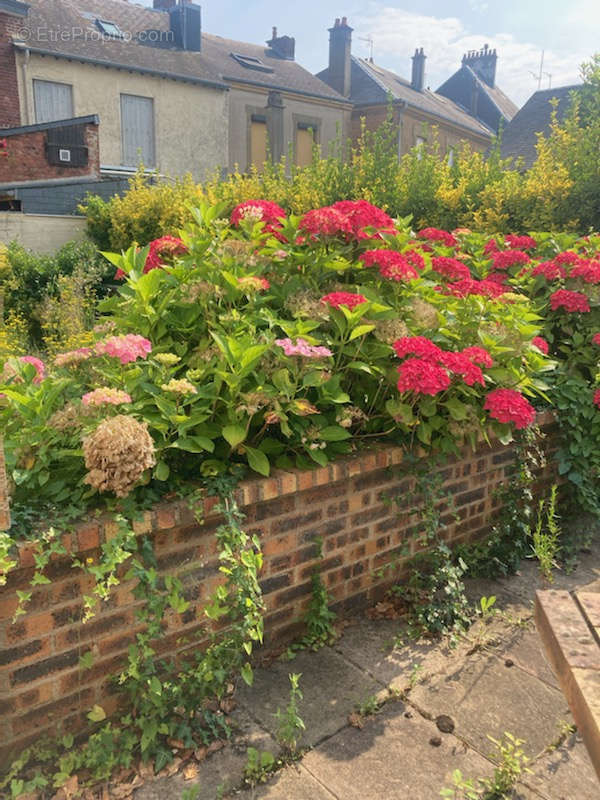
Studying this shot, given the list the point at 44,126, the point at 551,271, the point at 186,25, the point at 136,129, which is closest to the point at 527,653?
the point at 551,271

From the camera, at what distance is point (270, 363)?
2592mm

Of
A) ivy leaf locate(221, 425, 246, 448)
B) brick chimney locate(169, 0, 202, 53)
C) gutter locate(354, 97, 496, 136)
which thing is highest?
brick chimney locate(169, 0, 202, 53)

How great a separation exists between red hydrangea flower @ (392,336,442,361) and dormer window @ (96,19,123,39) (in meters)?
23.1

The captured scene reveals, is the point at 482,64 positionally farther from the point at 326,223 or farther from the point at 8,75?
the point at 326,223

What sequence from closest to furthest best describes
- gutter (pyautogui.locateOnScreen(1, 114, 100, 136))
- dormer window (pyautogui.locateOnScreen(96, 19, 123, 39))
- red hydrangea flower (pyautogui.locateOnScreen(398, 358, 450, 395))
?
red hydrangea flower (pyautogui.locateOnScreen(398, 358, 450, 395)) → gutter (pyautogui.locateOnScreen(1, 114, 100, 136)) → dormer window (pyautogui.locateOnScreen(96, 19, 123, 39))

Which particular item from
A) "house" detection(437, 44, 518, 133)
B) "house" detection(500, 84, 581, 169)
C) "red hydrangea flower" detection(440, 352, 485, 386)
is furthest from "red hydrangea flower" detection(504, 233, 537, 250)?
"house" detection(437, 44, 518, 133)

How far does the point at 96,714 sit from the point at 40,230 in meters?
13.6

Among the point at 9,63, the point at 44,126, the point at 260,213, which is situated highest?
the point at 9,63

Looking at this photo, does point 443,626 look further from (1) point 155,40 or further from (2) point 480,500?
(1) point 155,40

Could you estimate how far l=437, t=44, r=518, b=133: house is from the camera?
121 ft

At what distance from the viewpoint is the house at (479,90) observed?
121 ft

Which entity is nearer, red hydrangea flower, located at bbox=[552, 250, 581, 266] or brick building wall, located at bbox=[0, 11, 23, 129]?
red hydrangea flower, located at bbox=[552, 250, 581, 266]

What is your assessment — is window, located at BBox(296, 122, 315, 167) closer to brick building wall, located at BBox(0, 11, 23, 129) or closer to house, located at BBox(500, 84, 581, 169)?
house, located at BBox(500, 84, 581, 169)

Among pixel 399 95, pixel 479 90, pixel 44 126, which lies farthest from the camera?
pixel 479 90
